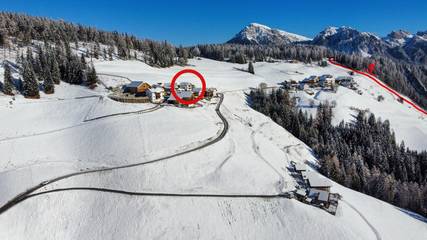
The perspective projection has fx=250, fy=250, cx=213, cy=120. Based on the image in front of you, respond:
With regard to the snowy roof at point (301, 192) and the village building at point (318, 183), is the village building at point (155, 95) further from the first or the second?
the snowy roof at point (301, 192)

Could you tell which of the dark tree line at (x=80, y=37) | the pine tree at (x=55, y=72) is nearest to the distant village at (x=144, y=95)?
the pine tree at (x=55, y=72)

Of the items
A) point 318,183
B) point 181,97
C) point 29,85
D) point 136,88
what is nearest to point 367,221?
point 318,183

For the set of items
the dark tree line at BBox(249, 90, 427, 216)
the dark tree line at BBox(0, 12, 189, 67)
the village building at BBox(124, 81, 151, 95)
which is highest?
the dark tree line at BBox(0, 12, 189, 67)

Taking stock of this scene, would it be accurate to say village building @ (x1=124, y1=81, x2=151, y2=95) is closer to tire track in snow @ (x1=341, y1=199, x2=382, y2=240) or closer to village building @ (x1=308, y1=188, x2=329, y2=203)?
village building @ (x1=308, y1=188, x2=329, y2=203)

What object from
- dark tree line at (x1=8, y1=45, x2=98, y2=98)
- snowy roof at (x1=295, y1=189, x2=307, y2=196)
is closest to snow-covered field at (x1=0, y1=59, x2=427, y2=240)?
snowy roof at (x1=295, y1=189, x2=307, y2=196)

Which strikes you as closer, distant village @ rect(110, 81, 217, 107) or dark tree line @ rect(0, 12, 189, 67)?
distant village @ rect(110, 81, 217, 107)

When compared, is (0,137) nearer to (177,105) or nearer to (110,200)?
(110,200)

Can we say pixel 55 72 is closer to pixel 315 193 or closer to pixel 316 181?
pixel 316 181
